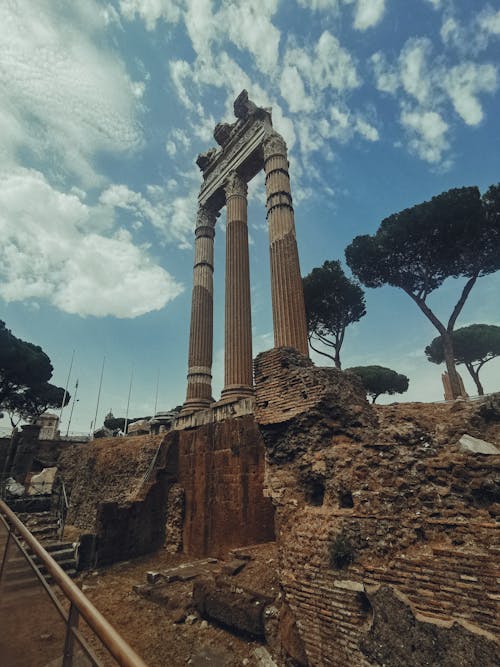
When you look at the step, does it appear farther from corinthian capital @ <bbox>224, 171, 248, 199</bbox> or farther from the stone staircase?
corinthian capital @ <bbox>224, 171, 248, 199</bbox>

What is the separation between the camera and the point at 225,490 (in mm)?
7738

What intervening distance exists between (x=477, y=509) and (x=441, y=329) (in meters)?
17.1

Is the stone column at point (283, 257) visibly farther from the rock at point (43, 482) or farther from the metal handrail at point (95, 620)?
the rock at point (43, 482)

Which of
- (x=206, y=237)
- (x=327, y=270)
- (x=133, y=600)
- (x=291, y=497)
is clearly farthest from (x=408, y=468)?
(x=327, y=270)

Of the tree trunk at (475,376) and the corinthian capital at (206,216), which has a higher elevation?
the corinthian capital at (206,216)

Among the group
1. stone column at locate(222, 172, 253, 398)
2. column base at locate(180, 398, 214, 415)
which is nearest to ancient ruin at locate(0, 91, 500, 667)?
column base at locate(180, 398, 214, 415)

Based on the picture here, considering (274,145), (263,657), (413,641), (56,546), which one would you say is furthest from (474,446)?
(274,145)

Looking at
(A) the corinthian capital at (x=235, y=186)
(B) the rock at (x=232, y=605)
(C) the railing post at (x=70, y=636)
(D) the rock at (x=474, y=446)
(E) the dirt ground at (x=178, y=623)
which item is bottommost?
(E) the dirt ground at (x=178, y=623)

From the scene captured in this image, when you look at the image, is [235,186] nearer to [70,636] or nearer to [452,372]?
[452,372]

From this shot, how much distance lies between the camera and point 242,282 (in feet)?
44.3

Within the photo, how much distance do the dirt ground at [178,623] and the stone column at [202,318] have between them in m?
6.26

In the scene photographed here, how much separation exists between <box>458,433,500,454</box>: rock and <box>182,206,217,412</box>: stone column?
32.2 ft

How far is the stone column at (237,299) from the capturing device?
38.0ft

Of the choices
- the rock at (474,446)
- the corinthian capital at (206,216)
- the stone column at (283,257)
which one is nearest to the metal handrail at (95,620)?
the rock at (474,446)
